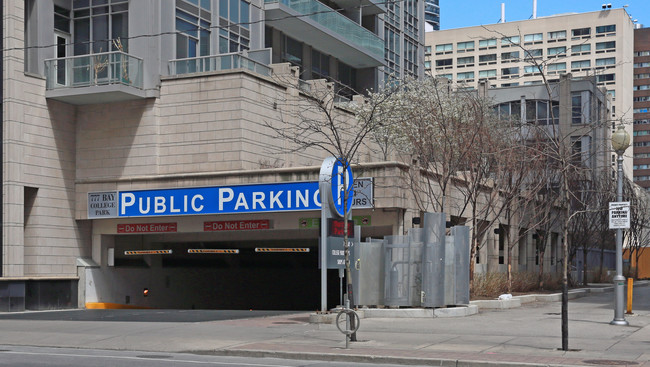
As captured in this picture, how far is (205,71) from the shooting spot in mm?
33844

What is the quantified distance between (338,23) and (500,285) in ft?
66.7

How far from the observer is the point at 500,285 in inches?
1224

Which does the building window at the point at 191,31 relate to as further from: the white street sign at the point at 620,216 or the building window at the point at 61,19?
the white street sign at the point at 620,216

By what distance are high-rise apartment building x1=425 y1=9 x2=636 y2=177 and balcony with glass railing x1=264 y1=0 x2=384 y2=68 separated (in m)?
78.9

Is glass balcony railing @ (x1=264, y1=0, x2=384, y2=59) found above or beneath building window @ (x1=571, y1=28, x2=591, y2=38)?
beneath

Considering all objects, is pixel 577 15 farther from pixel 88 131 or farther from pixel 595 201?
pixel 88 131

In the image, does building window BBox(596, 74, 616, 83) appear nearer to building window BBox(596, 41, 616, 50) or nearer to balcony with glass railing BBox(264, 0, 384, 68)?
building window BBox(596, 41, 616, 50)

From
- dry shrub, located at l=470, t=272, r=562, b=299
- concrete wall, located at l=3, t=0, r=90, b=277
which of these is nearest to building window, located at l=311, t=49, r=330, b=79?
concrete wall, located at l=3, t=0, r=90, b=277

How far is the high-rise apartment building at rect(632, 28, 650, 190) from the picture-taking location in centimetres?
14725

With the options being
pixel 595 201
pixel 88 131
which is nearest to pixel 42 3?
pixel 88 131

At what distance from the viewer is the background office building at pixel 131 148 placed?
103 feet

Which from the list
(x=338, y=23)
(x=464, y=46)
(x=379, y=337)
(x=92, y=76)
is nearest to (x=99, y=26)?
(x=92, y=76)

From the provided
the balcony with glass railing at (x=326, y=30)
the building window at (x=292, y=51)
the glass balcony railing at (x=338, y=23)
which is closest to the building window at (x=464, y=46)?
the balcony with glass railing at (x=326, y=30)

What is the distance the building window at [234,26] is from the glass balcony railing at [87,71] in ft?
17.8
